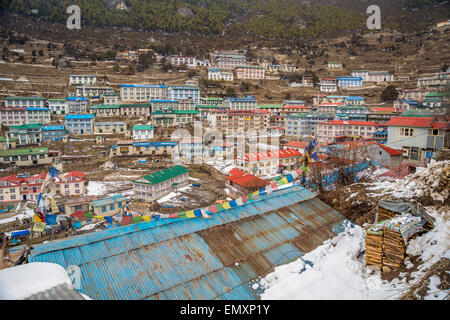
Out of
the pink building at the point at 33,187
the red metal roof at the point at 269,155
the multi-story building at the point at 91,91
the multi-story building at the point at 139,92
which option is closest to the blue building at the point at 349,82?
the multi-story building at the point at 139,92

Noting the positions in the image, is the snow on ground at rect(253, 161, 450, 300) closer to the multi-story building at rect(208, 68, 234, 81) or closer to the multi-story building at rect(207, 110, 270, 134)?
the multi-story building at rect(207, 110, 270, 134)

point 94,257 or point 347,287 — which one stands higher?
point 94,257

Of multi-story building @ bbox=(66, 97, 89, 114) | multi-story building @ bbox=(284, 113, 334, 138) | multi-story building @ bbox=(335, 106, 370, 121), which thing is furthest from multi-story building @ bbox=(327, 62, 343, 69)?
multi-story building @ bbox=(66, 97, 89, 114)

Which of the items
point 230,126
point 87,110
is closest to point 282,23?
point 230,126

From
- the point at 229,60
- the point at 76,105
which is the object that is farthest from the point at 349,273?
the point at 229,60

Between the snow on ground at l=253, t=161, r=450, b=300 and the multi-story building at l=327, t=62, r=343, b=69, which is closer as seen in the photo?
the snow on ground at l=253, t=161, r=450, b=300

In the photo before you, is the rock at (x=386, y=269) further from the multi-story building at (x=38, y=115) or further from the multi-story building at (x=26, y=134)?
the multi-story building at (x=38, y=115)
